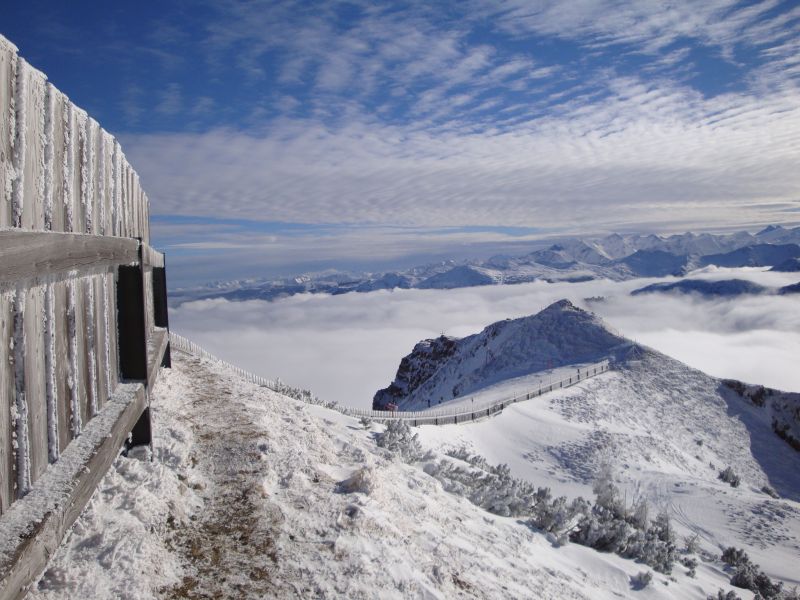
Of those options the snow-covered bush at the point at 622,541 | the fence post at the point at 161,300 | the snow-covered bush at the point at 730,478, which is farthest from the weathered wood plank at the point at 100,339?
the snow-covered bush at the point at 730,478

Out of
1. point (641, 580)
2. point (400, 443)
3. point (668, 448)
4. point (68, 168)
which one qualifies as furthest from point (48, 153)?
point (668, 448)

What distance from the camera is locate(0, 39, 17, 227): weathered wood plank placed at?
2264mm

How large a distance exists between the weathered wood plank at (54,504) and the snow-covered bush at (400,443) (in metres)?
6.33

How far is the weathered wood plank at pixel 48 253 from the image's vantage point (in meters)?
2.16

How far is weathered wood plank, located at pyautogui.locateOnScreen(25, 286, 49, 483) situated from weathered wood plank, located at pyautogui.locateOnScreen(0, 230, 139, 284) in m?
0.18

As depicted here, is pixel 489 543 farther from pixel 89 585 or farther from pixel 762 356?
pixel 762 356

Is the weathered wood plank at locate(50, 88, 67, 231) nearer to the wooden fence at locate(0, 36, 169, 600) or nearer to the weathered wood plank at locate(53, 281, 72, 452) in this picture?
the wooden fence at locate(0, 36, 169, 600)

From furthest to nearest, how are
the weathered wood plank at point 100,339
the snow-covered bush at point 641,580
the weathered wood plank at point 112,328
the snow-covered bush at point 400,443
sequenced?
the snow-covered bush at point 400,443 → the snow-covered bush at point 641,580 → the weathered wood plank at point 112,328 → the weathered wood plank at point 100,339

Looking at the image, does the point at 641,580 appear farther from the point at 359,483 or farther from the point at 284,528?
the point at 284,528

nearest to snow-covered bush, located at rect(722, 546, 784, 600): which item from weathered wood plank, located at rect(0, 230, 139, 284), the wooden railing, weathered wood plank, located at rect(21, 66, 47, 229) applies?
the wooden railing

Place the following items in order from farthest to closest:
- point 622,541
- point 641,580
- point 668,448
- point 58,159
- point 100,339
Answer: point 668,448, point 622,541, point 641,580, point 100,339, point 58,159

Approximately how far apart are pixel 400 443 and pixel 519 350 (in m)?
37.0

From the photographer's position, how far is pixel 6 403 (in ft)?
7.66

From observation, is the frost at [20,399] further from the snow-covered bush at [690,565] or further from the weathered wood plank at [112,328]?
the snow-covered bush at [690,565]
